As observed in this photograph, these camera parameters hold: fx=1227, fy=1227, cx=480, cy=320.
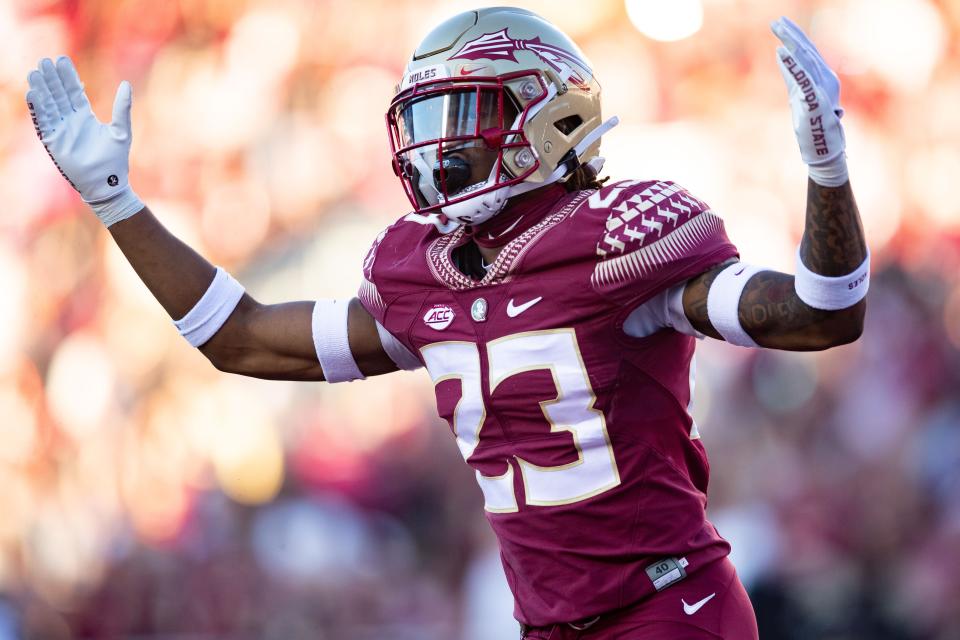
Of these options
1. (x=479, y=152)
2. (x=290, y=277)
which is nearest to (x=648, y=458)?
(x=479, y=152)

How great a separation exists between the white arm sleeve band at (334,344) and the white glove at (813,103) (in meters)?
0.96

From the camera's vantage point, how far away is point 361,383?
457 cm

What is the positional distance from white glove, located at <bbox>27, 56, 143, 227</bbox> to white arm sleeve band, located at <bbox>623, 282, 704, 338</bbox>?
38.2 inches

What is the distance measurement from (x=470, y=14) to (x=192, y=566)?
119 inches

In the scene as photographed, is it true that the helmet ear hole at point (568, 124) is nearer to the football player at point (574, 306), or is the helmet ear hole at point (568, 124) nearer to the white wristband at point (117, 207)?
the football player at point (574, 306)

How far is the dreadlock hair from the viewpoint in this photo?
220 cm

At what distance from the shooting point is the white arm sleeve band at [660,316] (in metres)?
1.92

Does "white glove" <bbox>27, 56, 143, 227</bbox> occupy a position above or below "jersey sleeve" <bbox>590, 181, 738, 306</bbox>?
above

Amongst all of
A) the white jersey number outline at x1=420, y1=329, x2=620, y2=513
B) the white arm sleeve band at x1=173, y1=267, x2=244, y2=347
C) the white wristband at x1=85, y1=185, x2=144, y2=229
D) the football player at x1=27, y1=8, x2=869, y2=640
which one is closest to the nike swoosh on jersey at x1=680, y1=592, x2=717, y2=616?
the football player at x1=27, y1=8, x2=869, y2=640

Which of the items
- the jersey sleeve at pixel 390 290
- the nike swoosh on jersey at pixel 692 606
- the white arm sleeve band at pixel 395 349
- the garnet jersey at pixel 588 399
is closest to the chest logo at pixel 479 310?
the garnet jersey at pixel 588 399

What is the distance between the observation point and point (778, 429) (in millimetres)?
3988

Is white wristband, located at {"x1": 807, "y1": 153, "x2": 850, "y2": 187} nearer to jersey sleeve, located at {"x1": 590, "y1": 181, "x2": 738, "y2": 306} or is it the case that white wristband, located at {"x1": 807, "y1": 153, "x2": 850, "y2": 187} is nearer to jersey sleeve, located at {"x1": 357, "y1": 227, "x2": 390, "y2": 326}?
jersey sleeve, located at {"x1": 590, "y1": 181, "x2": 738, "y2": 306}

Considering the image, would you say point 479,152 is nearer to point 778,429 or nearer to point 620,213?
point 620,213

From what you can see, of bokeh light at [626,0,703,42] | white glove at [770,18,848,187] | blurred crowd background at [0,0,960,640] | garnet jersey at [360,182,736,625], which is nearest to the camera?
white glove at [770,18,848,187]
